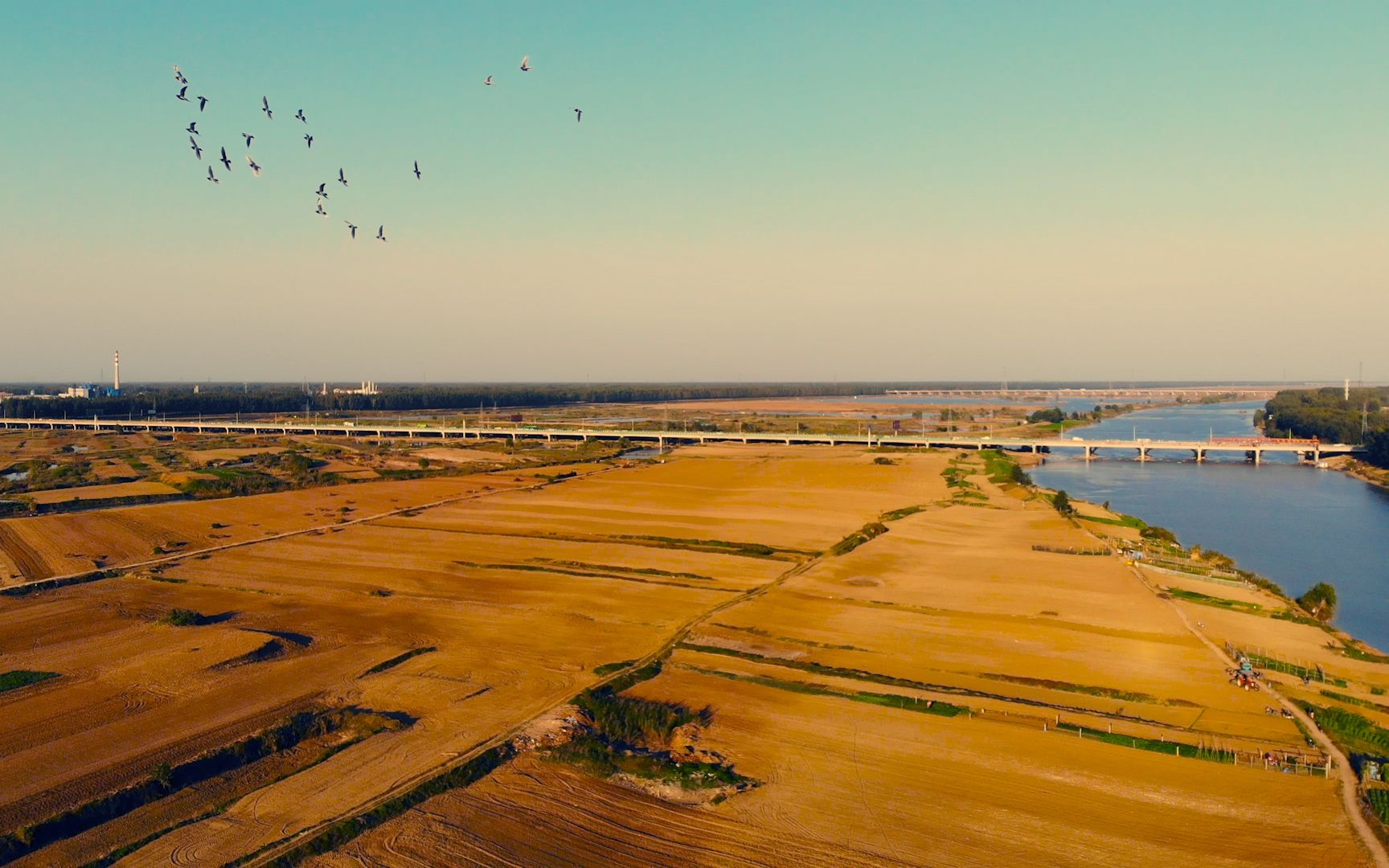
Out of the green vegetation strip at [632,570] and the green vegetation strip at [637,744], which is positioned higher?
the green vegetation strip at [632,570]

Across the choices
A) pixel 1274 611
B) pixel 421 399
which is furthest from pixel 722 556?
pixel 421 399

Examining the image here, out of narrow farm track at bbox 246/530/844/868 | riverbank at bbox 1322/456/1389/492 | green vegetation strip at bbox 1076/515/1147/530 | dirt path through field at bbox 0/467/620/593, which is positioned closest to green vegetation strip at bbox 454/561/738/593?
narrow farm track at bbox 246/530/844/868

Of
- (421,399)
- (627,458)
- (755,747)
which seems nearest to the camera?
(755,747)

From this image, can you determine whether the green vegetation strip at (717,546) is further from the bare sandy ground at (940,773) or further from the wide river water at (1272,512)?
the wide river water at (1272,512)

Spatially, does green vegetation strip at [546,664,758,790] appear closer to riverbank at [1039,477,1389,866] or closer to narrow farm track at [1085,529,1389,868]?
narrow farm track at [1085,529,1389,868]

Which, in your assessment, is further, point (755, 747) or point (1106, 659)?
point (1106, 659)

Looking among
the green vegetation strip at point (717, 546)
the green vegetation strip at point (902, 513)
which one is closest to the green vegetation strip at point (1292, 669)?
the green vegetation strip at point (717, 546)

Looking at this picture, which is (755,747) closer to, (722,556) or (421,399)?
(722,556)
